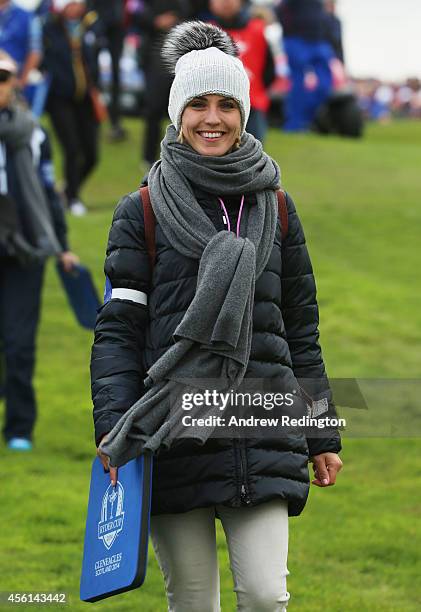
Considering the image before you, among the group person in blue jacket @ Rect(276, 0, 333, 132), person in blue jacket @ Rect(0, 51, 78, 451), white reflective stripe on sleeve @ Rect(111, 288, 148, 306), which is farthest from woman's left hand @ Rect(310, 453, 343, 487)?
person in blue jacket @ Rect(276, 0, 333, 132)

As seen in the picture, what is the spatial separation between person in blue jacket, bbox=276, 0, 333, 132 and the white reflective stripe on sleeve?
1997cm

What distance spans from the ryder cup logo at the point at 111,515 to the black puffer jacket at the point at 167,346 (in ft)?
0.38

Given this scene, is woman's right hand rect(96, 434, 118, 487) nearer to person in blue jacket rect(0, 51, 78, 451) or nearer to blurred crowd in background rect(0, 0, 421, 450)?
blurred crowd in background rect(0, 0, 421, 450)

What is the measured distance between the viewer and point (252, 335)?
4473 millimetres

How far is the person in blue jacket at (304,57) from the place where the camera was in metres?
24.4

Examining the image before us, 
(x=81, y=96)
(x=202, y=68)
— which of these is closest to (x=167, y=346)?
(x=202, y=68)

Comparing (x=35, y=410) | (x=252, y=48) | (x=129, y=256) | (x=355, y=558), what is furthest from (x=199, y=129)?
(x=252, y=48)

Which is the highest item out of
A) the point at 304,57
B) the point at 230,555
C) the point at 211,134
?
the point at 304,57

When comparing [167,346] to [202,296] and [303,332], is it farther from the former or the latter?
[303,332]

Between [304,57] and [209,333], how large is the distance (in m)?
20.7

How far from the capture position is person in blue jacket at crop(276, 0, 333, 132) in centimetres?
2438

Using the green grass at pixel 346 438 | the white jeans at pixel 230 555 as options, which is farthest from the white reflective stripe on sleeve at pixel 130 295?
the green grass at pixel 346 438

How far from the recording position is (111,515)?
4.43m

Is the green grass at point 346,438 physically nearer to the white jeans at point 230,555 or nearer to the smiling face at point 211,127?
the white jeans at point 230,555
